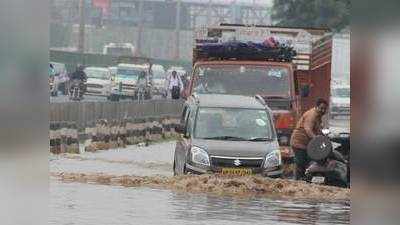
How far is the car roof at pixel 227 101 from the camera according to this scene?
659 cm

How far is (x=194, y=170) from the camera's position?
20.9 feet

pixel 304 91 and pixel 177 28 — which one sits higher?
pixel 177 28

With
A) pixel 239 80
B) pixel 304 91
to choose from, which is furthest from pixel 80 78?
pixel 304 91

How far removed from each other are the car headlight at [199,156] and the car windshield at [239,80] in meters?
0.59

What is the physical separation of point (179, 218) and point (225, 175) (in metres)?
0.72

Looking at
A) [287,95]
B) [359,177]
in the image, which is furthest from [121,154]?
[359,177]

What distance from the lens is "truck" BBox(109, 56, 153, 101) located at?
7.72 meters

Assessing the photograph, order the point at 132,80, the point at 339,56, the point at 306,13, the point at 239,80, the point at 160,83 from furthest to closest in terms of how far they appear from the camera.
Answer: the point at 132,80 < the point at 306,13 < the point at 160,83 < the point at 339,56 < the point at 239,80

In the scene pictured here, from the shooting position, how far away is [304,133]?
21.3ft

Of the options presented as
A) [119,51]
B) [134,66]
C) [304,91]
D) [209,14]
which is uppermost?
[209,14]

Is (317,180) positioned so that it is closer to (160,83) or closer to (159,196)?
(159,196)

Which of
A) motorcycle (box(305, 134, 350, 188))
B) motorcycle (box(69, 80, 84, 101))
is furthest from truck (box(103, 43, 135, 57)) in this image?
motorcycle (box(305, 134, 350, 188))

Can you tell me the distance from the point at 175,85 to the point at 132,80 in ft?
3.54

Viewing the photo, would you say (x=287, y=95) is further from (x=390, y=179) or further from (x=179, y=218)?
(x=390, y=179)
